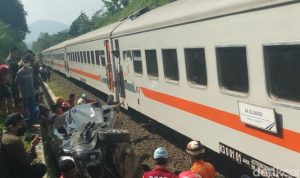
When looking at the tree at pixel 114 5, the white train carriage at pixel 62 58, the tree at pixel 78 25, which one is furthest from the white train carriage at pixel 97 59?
the tree at pixel 78 25

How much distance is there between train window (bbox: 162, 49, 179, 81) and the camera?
934 centimetres

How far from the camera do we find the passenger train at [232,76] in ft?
18.5

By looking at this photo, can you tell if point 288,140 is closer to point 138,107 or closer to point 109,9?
point 138,107

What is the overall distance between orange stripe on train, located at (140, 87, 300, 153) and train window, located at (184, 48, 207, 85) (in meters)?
0.44

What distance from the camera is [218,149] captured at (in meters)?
7.61

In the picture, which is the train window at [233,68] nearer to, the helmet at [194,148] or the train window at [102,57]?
the helmet at [194,148]

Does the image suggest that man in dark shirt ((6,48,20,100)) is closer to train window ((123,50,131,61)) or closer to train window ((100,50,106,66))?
train window ((123,50,131,61))

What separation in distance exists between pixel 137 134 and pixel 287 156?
7.15m

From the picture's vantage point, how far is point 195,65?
8.27 metres

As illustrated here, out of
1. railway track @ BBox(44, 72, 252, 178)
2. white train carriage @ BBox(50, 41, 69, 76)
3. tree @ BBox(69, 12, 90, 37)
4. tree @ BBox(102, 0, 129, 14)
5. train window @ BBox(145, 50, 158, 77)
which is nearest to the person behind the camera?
railway track @ BBox(44, 72, 252, 178)

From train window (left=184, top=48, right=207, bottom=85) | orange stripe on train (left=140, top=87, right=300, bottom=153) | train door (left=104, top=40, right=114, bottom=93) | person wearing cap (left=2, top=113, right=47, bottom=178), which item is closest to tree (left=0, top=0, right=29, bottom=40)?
train door (left=104, top=40, right=114, bottom=93)

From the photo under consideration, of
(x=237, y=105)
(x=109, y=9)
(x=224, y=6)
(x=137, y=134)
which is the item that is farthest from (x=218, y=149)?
(x=109, y=9)

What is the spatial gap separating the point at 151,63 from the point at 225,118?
414cm

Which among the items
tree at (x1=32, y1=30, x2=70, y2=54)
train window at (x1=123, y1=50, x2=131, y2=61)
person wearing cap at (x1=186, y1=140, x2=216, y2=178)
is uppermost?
tree at (x1=32, y1=30, x2=70, y2=54)
